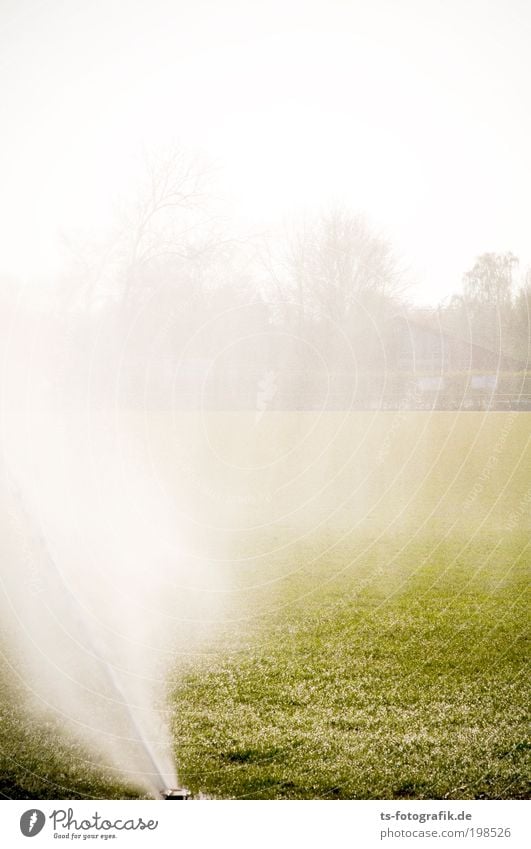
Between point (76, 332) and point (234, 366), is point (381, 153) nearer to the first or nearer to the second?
point (234, 366)

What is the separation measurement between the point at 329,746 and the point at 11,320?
14.2ft

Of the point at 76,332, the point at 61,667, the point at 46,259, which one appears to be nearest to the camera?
the point at 61,667

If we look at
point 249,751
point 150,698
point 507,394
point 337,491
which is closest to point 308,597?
point 150,698

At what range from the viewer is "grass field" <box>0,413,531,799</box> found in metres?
4.05

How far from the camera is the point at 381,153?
21.8 ft

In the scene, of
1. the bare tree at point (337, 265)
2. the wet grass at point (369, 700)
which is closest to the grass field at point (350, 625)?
the wet grass at point (369, 700)
